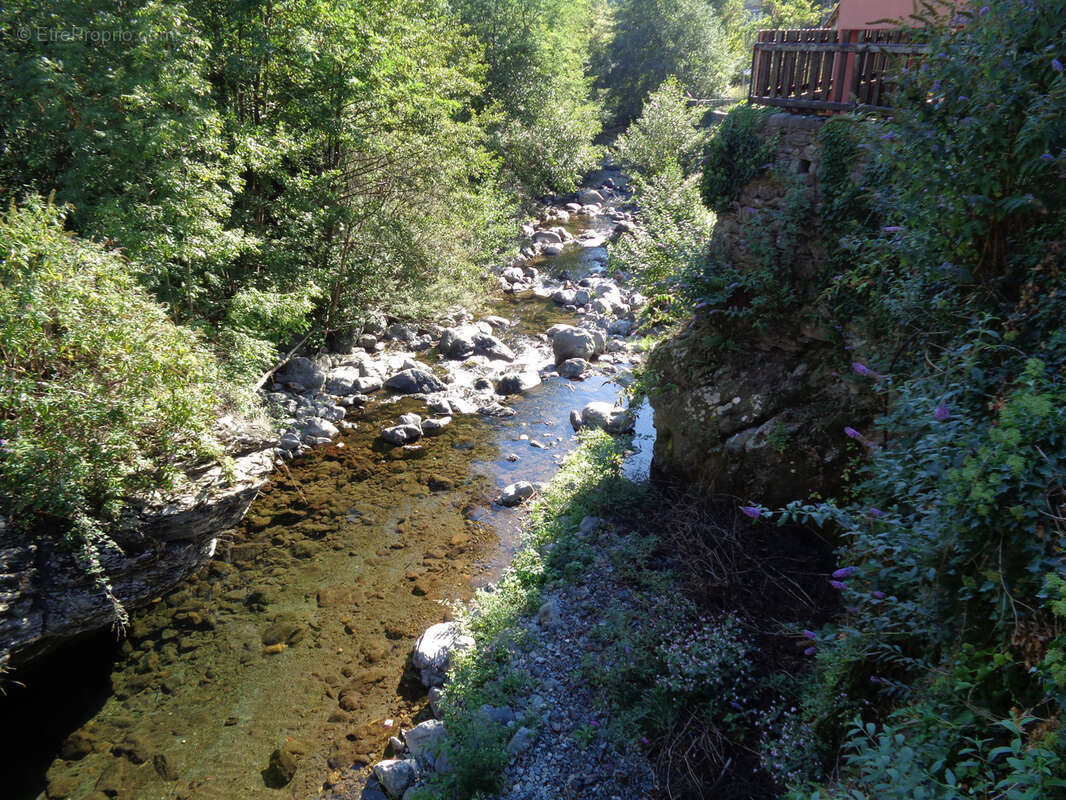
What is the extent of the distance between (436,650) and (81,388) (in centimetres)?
458

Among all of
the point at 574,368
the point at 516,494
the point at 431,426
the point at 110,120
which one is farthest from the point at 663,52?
the point at 516,494

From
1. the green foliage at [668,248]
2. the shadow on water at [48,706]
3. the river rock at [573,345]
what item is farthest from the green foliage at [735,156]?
the shadow on water at [48,706]

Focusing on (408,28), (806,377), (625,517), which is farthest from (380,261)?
(806,377)

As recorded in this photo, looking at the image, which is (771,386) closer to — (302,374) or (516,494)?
(516,494)

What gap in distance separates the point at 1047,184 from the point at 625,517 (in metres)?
5.38

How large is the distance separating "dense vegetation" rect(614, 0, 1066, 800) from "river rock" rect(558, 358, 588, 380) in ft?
27.5

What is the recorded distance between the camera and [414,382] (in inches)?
511

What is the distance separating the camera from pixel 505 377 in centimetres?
1317

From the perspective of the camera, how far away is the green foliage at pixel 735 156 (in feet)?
22.7

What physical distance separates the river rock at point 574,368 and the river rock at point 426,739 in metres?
8.82

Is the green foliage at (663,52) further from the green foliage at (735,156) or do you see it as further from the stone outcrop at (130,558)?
the stone outcrop at (130,558)

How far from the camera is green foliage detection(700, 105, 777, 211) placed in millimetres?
6926

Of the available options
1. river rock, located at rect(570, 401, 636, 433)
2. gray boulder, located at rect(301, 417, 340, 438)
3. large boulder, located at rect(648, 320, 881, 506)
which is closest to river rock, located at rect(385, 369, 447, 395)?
gray boulder, located at rect(301, 417, 340, 438)

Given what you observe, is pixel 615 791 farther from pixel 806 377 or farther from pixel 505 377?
pixel 505 377
